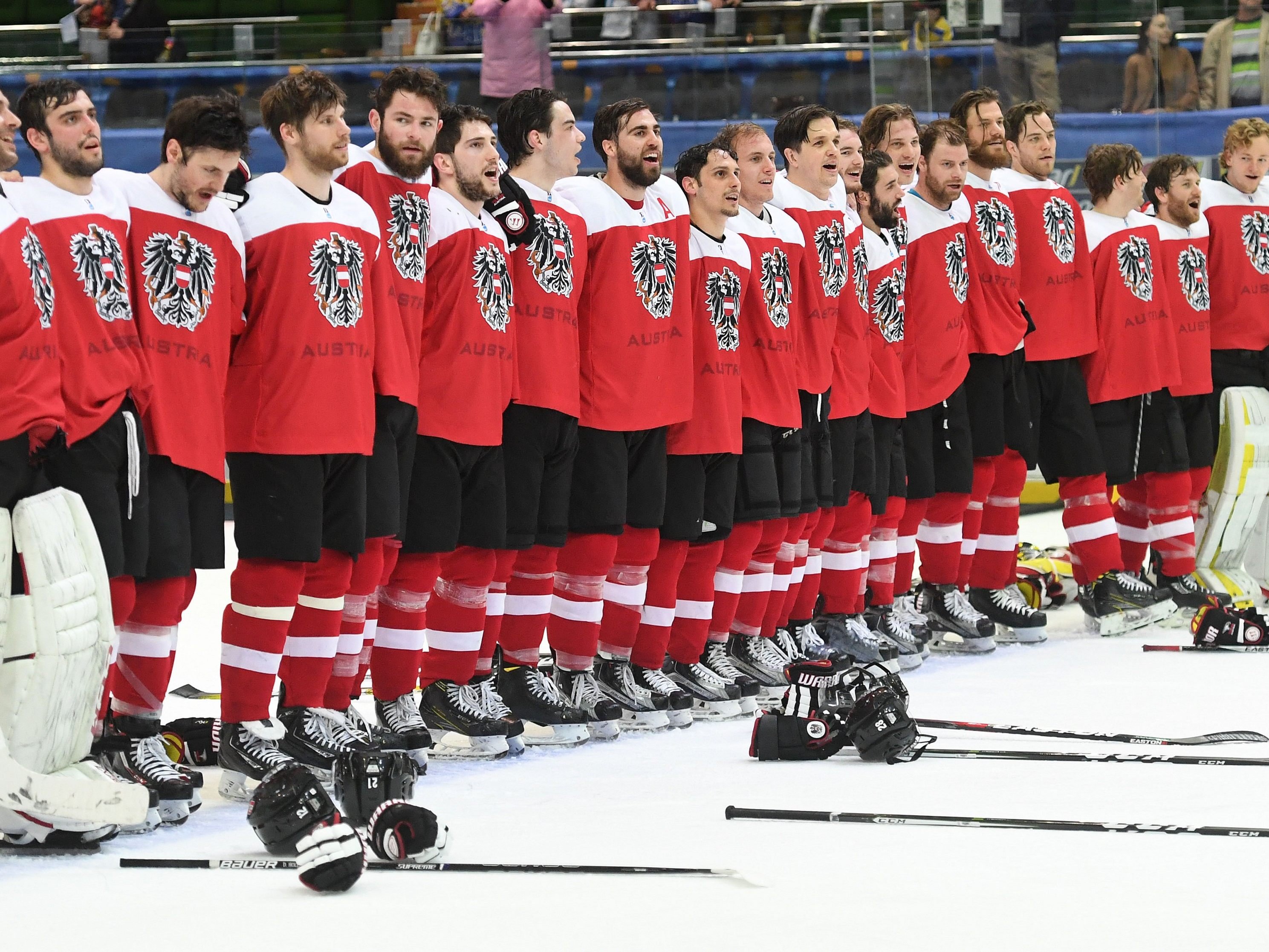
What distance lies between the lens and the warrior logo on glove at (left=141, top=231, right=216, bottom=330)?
3809mm

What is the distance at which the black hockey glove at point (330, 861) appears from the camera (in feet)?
10.1

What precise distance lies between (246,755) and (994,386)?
320 cm

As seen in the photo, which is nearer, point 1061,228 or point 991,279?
point 991,279

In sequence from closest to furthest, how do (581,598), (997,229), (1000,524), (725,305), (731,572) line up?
(581,598), (725,305), (731,572), (997,229), (1000,524)

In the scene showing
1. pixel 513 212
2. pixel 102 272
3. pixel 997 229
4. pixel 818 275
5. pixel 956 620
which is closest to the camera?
pixel 102 272

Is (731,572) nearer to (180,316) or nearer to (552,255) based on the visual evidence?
(552,255)

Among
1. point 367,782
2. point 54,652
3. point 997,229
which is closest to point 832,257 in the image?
point 997,229

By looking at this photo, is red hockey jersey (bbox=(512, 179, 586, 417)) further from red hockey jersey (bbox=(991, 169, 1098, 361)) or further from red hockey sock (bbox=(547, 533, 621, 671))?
red hockey jersey (bbox=(991, 169, 1098, 361))

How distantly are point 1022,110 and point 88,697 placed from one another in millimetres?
4150

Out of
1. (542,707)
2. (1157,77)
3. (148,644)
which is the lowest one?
(542,707)

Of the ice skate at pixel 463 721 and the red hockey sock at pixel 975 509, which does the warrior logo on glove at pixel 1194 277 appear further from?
the ice skate at pixel 463 721

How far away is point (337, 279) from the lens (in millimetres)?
4027

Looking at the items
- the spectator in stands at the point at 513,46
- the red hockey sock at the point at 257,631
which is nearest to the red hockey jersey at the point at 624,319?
the red hockey sock at the point at 257,631

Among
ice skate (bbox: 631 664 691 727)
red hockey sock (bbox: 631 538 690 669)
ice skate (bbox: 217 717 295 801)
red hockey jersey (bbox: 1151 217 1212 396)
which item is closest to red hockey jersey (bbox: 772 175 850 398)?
red hockey sock (bbox: 631 538 690 669)
